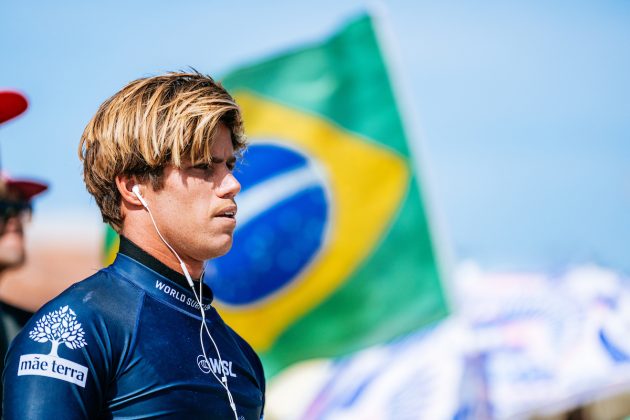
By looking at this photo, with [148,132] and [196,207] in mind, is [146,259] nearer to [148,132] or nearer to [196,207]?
[196,207]

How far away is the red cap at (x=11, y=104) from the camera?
321 centimetres

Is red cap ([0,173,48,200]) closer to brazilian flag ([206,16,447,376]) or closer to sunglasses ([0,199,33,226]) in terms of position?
sunglasses ([0,199,33,226])

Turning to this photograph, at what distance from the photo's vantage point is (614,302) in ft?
26.3

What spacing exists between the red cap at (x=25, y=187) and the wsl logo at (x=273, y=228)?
5.70 metres

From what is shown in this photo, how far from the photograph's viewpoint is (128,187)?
2461 millimetres

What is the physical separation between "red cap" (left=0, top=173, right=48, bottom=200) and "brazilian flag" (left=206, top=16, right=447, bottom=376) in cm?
568

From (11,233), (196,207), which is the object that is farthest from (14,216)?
(196,207)

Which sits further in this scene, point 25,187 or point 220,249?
point 25,187

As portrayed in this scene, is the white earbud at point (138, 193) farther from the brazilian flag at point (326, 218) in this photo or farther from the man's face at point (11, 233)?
the brazilian flag at point (326, 218)

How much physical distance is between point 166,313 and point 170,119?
0.47 meters

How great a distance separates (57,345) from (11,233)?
2932 mm

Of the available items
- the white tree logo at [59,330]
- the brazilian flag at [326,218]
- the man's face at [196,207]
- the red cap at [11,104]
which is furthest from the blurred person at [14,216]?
the brazilian flag at [326,218]

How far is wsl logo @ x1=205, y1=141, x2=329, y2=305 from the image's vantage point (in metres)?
11.2

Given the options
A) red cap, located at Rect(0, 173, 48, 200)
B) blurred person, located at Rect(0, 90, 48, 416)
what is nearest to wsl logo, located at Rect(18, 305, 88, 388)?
blurred person, located at Rect(0, 90, 48, 416)
